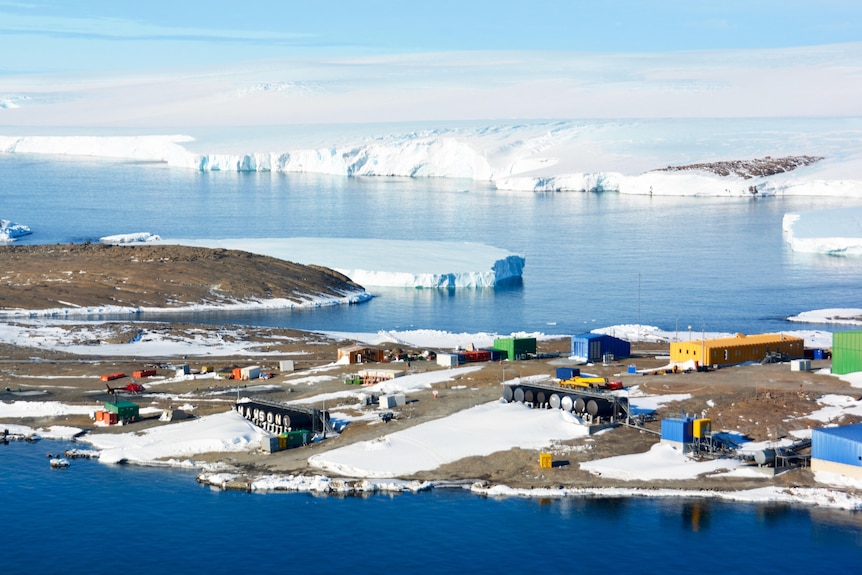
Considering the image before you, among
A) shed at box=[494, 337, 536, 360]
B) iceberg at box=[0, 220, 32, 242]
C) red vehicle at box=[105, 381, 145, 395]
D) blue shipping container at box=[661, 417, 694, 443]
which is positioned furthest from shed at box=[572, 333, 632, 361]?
iceberg at box=[0, 220, 32, 242]

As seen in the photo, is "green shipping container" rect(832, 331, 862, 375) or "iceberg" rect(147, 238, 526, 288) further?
"iceberg" rect(147, 238, 526, 288)

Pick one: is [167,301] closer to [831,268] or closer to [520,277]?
[520,277]

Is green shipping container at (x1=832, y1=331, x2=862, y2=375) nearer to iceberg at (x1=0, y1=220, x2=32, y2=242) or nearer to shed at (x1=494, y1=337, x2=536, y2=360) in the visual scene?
shed at (x1=494, y1=337, x2=536, y2=360)

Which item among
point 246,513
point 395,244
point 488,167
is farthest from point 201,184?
point 246,513

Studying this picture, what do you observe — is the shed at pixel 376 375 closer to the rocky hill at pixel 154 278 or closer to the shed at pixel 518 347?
the shed at pixel 518 347

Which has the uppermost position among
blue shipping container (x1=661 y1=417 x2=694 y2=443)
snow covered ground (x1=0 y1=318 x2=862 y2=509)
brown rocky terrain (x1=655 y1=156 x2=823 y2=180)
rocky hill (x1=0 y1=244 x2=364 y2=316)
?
brown rocky terrain (x1=655 y1=156 x2=823 y2=180)
